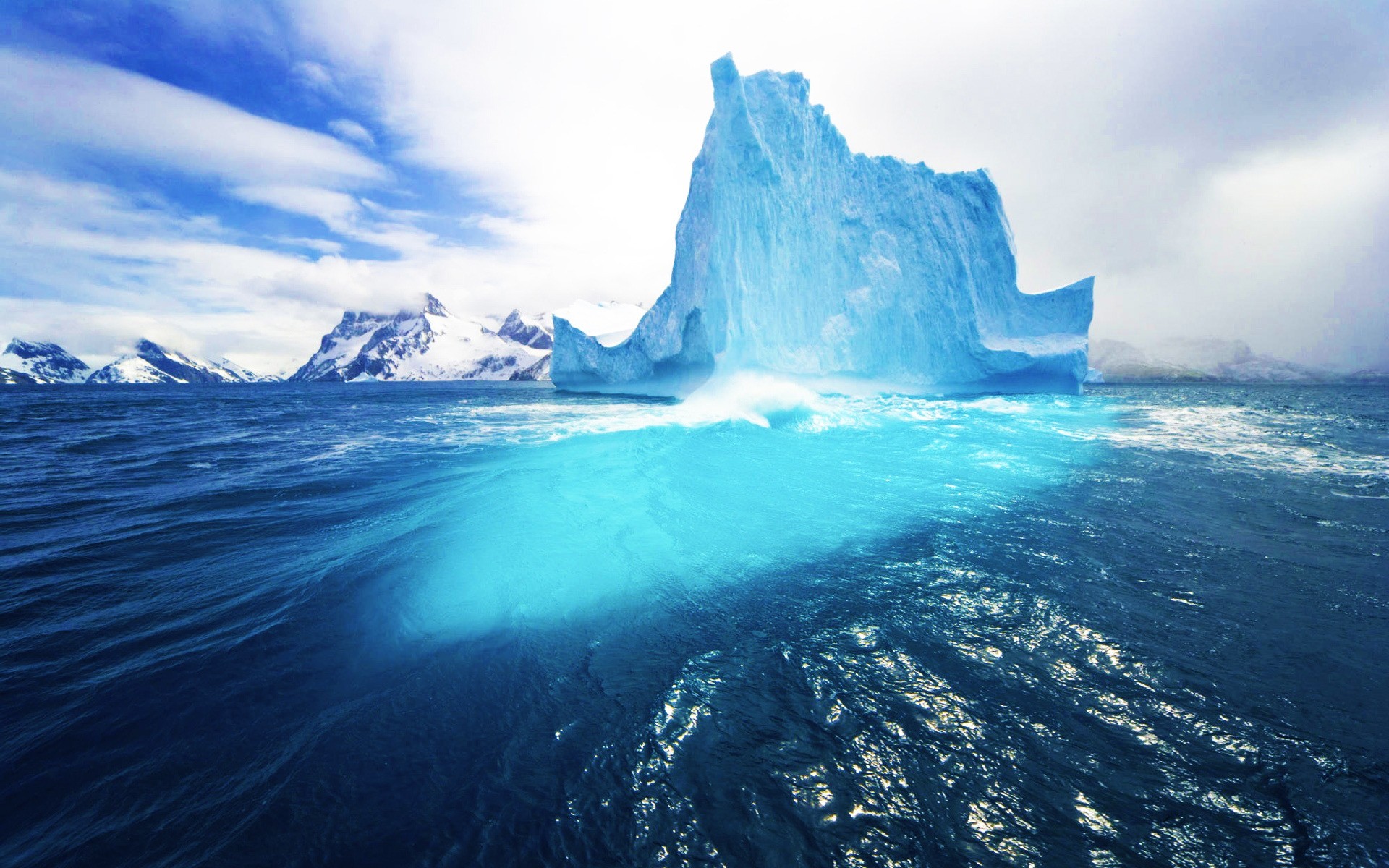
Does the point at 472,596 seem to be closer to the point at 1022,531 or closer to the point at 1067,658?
the point at 1067,658

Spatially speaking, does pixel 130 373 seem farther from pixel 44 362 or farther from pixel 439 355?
pixel 439 355

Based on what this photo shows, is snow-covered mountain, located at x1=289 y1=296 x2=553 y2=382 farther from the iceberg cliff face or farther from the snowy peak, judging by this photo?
the iceberg cliff face

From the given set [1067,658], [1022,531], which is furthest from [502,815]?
[1022,531]

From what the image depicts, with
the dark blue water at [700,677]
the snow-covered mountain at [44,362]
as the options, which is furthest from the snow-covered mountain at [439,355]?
the dark blue water at [700,677]

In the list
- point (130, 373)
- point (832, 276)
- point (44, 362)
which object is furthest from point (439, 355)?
point (832, 276)

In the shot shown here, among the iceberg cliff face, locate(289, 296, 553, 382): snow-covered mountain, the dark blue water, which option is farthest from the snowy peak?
the dark blue water
